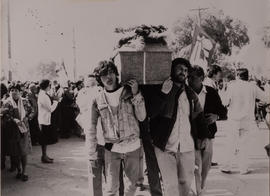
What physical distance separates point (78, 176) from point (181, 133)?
0.89 metres

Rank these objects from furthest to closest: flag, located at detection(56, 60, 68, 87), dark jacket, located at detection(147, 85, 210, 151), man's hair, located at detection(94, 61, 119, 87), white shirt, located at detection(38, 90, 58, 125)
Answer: white shirt, located at detection(38, 90, 58, 125) < flag, located at detection(56, 60, 68, 87) < man's hair, located at detection(94, 61, 119, 87) < dark jacket, located at detection(147, 85, 210, 151)

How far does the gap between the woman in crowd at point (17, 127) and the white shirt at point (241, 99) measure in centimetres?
152

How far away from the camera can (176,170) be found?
112 inches

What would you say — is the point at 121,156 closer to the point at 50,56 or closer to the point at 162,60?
the point at 162,60

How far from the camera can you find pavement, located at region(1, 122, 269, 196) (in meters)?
2.91

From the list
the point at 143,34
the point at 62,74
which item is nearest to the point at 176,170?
the point at 143,34

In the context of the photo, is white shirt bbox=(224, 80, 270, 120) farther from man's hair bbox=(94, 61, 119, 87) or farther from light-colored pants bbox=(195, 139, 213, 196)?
man's hair bbox=(94, 61, 119, 87)

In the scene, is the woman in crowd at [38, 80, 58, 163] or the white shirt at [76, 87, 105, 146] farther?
the woman in crowd at [38, 80, 58, 163]

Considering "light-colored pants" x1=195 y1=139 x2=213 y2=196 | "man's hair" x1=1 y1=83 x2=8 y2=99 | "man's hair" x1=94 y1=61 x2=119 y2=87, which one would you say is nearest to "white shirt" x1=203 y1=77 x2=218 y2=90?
"light-colored pants" x1=195 y1=139 x2=213 y2=196

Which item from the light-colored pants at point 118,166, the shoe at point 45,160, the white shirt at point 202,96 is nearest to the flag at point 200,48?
the white shirt at point 202,96

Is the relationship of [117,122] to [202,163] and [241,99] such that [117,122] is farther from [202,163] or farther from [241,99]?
[241,99]

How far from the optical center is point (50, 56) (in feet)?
10.7

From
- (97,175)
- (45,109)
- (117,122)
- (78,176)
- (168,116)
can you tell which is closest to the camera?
(168,116)

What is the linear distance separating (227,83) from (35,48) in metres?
1.48
